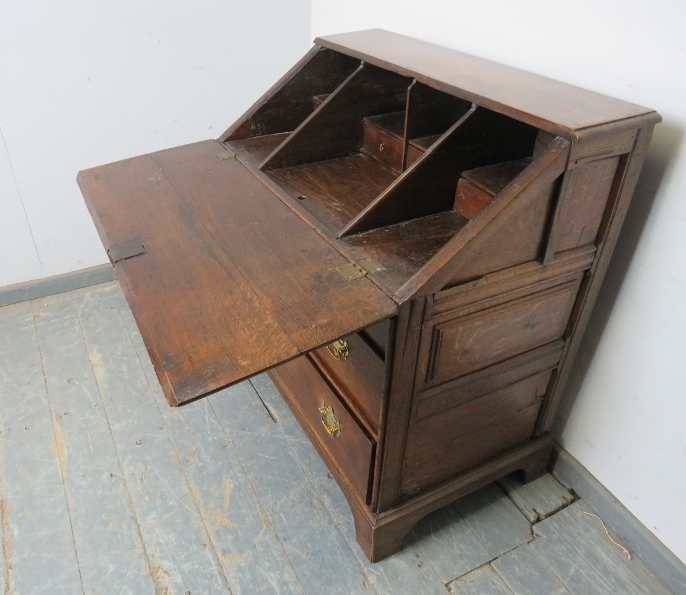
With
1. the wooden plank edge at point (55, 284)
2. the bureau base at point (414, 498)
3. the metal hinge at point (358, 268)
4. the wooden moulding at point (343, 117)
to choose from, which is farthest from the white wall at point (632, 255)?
the wooden plank edge at point (55, 284)

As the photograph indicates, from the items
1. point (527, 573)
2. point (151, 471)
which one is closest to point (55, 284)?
point (151, 471)

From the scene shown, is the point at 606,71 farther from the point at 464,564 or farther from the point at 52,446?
the point at 52,446

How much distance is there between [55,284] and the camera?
2.24m

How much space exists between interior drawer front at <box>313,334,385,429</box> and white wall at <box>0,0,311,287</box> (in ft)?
4.32

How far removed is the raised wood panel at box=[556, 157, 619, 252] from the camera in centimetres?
96

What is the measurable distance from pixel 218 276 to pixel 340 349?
13.8 inches

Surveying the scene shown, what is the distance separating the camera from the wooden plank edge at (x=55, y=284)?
2174 mm

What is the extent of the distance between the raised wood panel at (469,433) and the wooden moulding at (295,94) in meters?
0.94

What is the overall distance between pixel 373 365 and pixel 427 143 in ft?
1.64

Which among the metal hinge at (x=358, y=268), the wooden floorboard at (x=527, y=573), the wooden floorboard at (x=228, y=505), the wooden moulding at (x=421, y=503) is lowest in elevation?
the wooden floorboard at (x=228, y=505)

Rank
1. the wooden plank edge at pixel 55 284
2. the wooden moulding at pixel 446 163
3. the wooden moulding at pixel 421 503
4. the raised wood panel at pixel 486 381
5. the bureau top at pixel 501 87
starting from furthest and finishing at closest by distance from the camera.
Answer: the wooden plank edge at pixel 55 284 → the wooden moulding at pixel 421 503 → the raised wood panel at pixel 486 381 → the wooden moulding at pixel 446 163 → the bureau top at pixel 501 87

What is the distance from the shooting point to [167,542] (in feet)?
4.59

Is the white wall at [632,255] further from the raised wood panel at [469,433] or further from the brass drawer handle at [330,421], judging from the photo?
the brass drawer handle at [330,421]

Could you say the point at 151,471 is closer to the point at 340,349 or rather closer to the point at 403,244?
Answer: the point at 340,349
